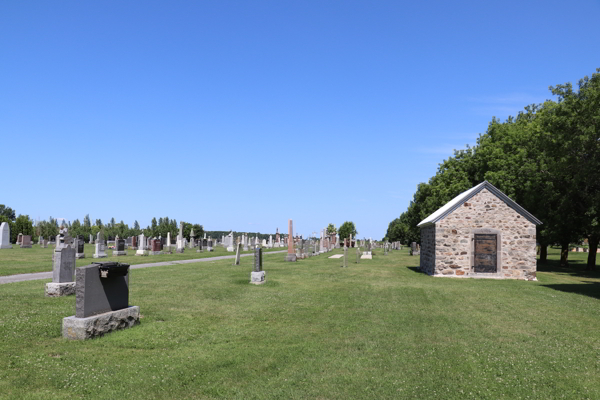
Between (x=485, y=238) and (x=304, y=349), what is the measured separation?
1843 centimetres

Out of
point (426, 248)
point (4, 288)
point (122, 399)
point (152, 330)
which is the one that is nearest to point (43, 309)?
point (152, 330)

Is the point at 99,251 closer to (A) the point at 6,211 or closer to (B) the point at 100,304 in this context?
(B) the point at 100,304

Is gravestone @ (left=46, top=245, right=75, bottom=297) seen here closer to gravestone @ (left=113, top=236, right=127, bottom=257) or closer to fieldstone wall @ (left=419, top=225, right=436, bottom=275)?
fieldstone wall @ (left=419, top=225, right=436, bottom=275)

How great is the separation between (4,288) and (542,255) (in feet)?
133

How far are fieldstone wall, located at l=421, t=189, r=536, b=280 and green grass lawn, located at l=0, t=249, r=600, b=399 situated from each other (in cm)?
923

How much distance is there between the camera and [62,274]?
12992 mm

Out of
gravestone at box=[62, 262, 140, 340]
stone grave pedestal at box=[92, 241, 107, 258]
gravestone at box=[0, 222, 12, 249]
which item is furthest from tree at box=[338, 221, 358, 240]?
gravestone at box=[62, 262, 140, 340]

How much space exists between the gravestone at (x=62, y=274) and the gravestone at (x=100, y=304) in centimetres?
454

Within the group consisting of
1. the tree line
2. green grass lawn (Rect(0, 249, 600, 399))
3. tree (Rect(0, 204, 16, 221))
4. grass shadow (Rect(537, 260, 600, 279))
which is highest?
the tree line

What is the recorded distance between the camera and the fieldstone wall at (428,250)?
24.9 m

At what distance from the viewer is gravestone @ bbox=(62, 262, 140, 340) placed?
835 centimetres

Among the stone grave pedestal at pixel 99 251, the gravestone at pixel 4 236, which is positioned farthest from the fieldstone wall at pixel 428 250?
the gravestone at pixel 4 236

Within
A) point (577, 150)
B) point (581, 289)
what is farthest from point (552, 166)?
point (581, 289)

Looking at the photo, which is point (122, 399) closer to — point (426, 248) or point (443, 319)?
point (443, 319)
